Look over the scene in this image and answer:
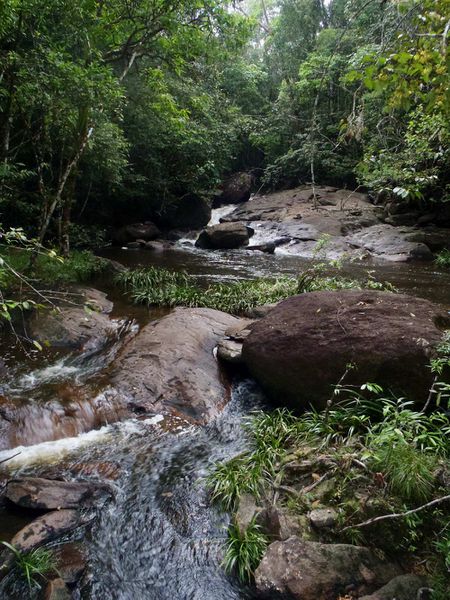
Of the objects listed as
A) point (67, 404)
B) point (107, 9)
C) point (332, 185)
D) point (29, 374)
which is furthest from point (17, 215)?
point (332, 185)

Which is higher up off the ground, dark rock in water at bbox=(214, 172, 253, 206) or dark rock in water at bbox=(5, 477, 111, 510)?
dark rock in water at bbox=(214, 172, 253, 206)

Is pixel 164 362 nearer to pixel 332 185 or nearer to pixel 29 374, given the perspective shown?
pixel 29 374

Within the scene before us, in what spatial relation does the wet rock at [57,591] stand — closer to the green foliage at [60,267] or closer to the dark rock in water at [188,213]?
the green foliage at [60,267]

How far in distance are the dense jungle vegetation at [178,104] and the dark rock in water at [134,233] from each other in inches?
32.6

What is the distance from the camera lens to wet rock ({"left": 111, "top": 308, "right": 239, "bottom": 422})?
18.6ft

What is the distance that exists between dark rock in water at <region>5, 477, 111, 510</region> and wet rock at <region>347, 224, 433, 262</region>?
13.8 m

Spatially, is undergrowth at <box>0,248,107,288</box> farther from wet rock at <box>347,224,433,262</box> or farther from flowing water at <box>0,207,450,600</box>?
wet rock at <box>347,224,433,262</box>

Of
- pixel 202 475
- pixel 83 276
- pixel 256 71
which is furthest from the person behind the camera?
pixel 256 71

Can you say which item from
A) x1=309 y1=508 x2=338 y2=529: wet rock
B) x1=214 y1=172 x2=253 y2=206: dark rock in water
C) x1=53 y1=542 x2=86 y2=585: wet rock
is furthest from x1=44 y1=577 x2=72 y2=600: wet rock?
x1=214 y1=172 x2=253 y2=206: dark rock in water

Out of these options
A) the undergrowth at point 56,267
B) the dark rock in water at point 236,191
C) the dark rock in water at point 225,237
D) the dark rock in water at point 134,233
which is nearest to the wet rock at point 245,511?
the undergrowth at point 56,267

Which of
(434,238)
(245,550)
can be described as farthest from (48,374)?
(434,238)

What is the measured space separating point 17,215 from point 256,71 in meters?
21.3

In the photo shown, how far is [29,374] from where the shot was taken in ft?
19.5

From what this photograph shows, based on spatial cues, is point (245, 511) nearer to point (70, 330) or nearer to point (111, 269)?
point (70, 330)
